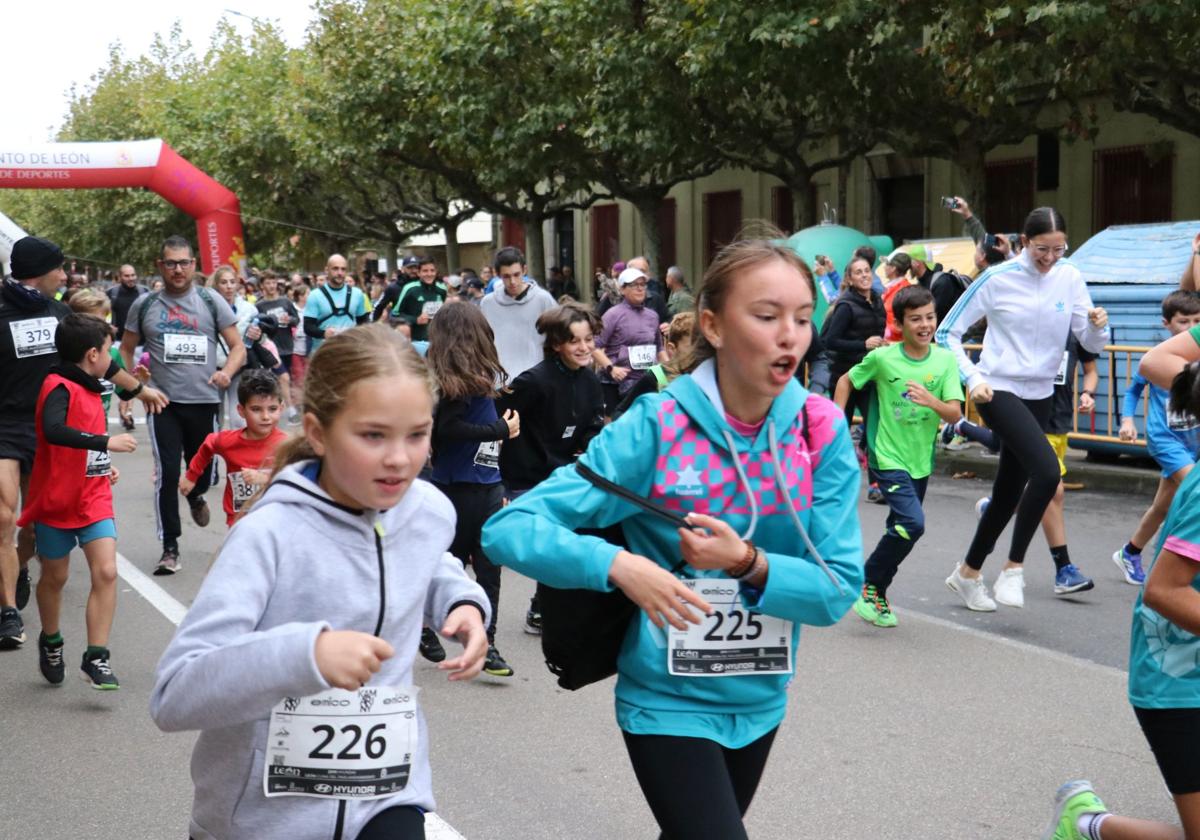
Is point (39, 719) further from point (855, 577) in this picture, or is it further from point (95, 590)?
point (855, 577)

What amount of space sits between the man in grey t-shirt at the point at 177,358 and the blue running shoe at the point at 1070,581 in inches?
193

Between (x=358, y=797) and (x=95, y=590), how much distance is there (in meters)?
3.88

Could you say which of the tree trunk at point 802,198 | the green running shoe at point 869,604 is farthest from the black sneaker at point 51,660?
the tree trunk at point 802,198

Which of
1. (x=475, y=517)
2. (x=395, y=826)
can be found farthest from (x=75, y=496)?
(x=395, y=826)

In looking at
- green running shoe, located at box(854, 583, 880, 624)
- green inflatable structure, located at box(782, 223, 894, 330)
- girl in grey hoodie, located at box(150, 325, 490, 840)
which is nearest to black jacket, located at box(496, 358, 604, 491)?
green running shoe, located at box(854, 583, 880, 624)

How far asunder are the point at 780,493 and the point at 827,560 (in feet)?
0.51

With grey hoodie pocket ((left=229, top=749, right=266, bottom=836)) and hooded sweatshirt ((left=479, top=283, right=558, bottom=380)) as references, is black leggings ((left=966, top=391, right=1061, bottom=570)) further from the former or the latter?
grey hoodie pocket ((left=229, top=749, right=266, bottom=836))

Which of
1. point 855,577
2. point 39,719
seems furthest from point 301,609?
point 39,719

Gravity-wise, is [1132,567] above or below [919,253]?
below

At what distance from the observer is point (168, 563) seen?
28.9 ft

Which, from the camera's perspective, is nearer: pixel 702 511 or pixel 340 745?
pixel 340 745

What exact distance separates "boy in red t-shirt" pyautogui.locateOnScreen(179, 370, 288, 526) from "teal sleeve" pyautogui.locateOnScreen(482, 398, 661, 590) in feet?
13.0

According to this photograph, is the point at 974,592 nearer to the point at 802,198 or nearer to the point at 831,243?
the point at 831,243

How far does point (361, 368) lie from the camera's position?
2533mm
